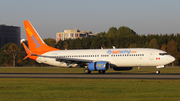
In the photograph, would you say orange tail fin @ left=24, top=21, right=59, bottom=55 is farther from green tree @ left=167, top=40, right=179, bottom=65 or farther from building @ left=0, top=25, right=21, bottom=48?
building @ left=0, top=25, right=21, bottom=48

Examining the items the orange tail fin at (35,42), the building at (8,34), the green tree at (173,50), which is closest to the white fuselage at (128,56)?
the orange tail fin at (35,42)

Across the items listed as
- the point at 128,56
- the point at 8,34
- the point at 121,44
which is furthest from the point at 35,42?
the point at 8,34

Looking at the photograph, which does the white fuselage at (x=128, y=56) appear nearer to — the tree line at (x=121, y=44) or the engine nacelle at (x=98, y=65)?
the engine nacelle at (x=98, y=65)

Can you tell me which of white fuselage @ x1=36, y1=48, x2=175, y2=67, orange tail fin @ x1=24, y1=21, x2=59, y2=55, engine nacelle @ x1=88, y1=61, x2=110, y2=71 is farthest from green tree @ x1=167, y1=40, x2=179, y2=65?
engine nacelle @ x1=88, y1=61, x2=110, y2=71

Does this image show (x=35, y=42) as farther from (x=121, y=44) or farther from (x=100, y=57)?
(x=121, y=44)

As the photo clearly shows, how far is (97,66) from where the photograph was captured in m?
40.4

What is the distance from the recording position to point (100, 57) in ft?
141

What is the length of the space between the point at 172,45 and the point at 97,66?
228 feet

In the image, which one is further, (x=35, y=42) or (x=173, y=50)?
(x=173, y=50)

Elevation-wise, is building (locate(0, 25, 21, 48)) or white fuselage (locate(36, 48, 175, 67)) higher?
building (locate(0, 25, 21, 48))

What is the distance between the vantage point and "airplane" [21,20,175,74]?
39.5 m

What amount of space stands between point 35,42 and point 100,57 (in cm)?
1437

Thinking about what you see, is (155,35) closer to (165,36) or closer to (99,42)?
(165,36)

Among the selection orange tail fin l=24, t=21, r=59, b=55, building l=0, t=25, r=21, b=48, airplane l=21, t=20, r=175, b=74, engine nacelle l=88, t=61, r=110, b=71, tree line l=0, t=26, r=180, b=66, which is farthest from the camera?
building l=0, t=25, r=21, b=48
